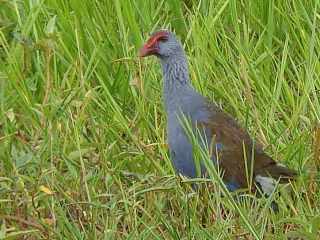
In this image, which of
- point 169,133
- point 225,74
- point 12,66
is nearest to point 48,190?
point 169,133

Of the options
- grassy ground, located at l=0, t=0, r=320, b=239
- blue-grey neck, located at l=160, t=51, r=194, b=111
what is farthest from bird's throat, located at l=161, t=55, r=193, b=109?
grassy ground, located at l=0, t=0, r=320, b=239

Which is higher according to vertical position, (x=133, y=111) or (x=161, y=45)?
(x=161, y=45)

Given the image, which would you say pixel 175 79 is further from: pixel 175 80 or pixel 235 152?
pixel 235 152

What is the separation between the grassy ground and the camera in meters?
3.98

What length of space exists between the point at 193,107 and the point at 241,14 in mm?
1153

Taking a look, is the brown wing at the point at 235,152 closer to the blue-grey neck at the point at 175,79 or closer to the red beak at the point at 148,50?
the blue-grey neck at the point at 175,79

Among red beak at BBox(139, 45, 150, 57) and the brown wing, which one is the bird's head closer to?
red beak at BBox(139, 45, 150, 57)

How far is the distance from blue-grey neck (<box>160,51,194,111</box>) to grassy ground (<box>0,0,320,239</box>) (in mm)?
156

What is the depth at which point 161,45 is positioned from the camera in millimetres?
4742

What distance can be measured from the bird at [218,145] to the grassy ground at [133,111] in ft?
0.36

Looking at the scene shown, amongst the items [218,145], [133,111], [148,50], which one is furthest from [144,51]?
[218,145]

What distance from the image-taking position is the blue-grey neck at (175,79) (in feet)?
15.3

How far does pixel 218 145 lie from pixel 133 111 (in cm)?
63

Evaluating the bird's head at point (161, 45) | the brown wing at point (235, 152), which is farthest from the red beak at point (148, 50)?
the brown wing at point (235, 152)
